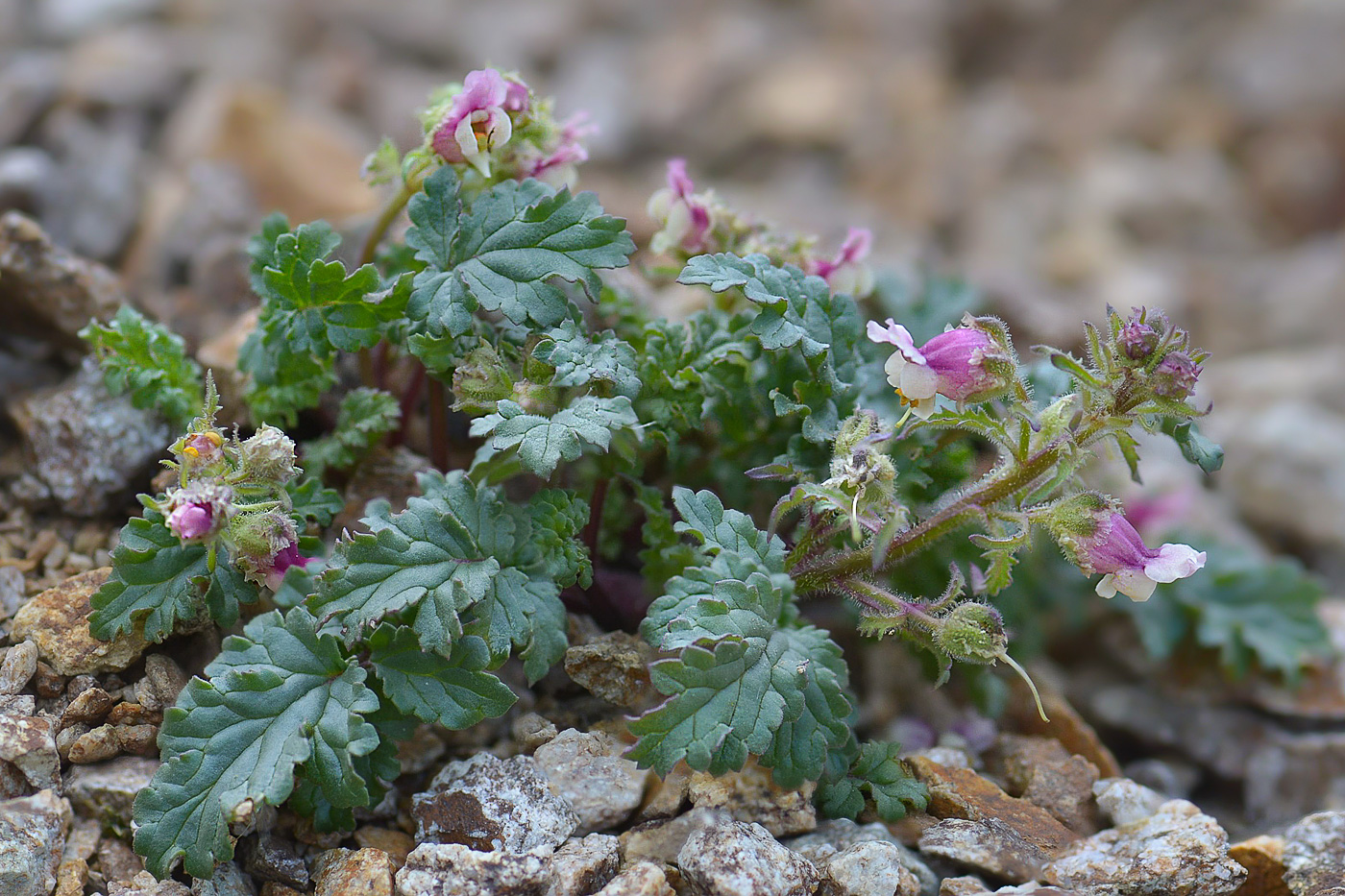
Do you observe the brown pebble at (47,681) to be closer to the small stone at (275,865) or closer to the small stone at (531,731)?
the small stone at (275,865)

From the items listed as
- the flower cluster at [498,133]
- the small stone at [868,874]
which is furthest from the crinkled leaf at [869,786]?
the flower cluster at [498,133]

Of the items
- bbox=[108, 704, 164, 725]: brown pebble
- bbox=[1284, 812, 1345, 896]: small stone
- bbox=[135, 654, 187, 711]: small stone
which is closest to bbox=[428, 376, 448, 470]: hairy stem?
bbox=[135, 654, 187, 711]: small stone

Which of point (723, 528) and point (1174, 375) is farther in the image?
point (723, 528)

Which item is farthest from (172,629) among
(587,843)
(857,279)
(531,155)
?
(857,279)

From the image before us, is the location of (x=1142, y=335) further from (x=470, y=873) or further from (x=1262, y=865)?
(x=470, y=873)

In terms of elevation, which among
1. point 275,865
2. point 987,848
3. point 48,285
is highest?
Answer: point 48,285

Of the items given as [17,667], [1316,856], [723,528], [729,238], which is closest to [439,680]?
[723,528]
